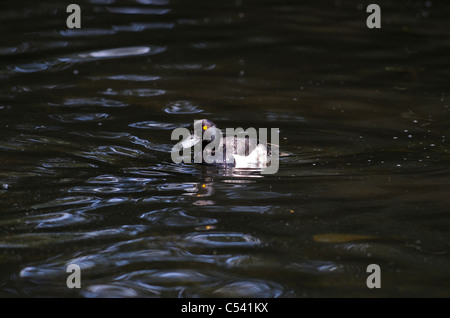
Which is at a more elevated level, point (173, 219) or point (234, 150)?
point (234, 150)

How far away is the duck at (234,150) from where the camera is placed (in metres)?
7.68

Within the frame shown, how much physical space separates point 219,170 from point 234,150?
336 mm

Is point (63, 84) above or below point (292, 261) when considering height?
above

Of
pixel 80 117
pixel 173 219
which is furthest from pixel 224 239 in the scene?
pixel 80 117

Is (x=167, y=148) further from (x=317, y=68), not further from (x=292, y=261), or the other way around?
(x=317, y=68)

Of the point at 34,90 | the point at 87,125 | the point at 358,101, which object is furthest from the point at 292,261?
the point at 34,90

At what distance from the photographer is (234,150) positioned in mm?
7793

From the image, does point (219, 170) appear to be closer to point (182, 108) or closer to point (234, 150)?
point (234, 150)

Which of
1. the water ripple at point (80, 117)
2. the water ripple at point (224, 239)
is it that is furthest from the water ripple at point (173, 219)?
the water ripple at point (80, 117)

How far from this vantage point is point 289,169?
743cm

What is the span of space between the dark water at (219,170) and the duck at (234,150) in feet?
0.69

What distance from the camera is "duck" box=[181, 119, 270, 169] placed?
768 centimetres

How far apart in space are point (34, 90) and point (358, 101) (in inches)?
168

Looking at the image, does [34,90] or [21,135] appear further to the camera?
[34,90]
